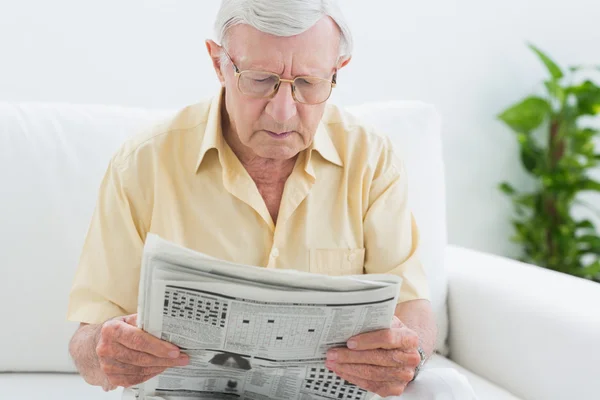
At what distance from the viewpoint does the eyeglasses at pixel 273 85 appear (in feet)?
3.75

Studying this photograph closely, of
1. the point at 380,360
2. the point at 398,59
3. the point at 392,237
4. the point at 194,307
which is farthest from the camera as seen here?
the point at 398,59

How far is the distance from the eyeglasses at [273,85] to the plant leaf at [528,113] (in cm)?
151

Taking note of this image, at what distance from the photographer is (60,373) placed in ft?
5.04

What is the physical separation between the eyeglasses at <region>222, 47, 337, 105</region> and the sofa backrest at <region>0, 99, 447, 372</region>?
1.69 ft

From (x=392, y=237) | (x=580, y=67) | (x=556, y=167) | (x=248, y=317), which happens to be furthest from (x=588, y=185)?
(x=248, y=317)

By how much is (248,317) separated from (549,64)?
1.94 meters

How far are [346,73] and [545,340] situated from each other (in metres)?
1.16

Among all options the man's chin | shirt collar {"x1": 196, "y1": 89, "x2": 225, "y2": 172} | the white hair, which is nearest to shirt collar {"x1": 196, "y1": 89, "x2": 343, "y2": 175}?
shirt collar {"x1": 196, "y1": 89, "x2": 225, "y2": 172}

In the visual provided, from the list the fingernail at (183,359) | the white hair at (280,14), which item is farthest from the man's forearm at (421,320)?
the white hair at (280,14)

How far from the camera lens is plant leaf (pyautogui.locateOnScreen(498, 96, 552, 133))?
2.52 meters

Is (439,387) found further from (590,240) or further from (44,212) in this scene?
(590,240)

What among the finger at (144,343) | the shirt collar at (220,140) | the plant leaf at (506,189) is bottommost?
the plant leaf at (506,189)

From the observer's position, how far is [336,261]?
1.32 metres

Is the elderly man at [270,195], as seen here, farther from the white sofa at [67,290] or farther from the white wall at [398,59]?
the white wall at [398,59]
